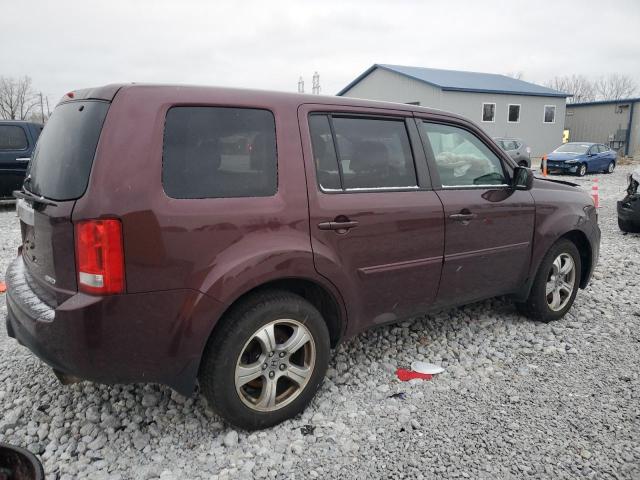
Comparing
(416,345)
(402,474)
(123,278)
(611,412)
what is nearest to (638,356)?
(611,412)

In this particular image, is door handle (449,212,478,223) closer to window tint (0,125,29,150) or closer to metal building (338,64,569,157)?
window tint (0,125,29,150)

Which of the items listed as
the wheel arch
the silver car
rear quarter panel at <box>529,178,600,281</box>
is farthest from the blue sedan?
rear quarter panel at <box>529,178,600,281</box>

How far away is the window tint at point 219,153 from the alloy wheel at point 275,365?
2.54 ft

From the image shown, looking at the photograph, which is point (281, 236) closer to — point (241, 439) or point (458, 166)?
point (241, 439)

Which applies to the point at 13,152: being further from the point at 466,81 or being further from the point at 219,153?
the point at 466,81

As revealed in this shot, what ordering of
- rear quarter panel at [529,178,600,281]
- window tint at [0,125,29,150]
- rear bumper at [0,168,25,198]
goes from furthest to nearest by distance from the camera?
1. window tint at [0,125,29,150]
2. rear bumper at [0,168,25,198]
3. rear quarter panel at [529,178,600,281]

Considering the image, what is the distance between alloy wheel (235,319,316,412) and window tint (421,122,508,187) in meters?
1.53

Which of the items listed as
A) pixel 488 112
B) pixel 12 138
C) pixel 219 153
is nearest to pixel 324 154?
pixel 219 153

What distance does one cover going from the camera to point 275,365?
2.80 m

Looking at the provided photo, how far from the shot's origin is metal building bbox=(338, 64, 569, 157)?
29.0 meters

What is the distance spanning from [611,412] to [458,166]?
6.18 feet

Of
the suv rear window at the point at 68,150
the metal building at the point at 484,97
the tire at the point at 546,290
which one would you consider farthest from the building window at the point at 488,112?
the suv rear window at the point at 68,150

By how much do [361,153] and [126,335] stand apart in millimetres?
1725

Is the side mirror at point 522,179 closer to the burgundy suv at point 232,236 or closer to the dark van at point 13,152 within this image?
the burgundy suv at point 232,236
